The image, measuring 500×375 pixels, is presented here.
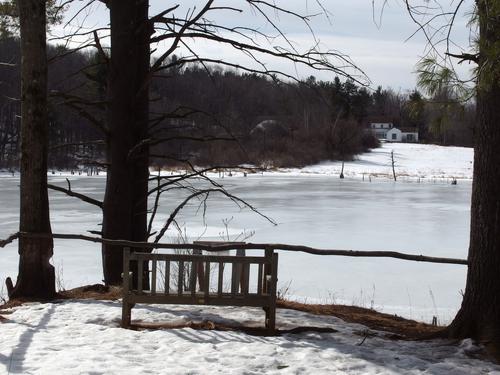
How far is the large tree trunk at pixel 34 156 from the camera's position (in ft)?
21.9

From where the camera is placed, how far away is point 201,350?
4.85 metres

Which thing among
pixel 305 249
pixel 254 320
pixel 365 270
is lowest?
pixel 365 270

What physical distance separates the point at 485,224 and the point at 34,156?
4.57 m

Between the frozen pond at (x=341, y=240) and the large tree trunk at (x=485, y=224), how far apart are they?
183 inches

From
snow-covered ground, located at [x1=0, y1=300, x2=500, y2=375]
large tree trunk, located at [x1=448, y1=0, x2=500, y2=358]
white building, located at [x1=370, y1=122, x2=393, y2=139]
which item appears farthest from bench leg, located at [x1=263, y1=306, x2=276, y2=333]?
white building, located at [x1=370, y1=122, x2=393, y2=139]

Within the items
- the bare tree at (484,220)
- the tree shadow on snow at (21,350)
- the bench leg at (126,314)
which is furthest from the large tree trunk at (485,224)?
the tree shadow on snow at (21,350)

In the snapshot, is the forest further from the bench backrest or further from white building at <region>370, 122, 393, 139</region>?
white building at <region>370, 122, 393, 139</region>

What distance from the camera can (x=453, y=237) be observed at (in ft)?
62.1

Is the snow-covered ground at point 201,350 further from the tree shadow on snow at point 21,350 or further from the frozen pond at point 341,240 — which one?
the frozen pond at point 341,240

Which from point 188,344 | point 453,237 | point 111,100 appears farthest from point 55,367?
point 453,237

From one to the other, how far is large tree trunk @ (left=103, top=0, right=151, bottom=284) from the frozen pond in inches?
139

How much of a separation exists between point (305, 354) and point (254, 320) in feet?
4.11

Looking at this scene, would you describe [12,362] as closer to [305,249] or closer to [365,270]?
[305,249]

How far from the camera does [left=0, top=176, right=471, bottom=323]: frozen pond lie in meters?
11.8
